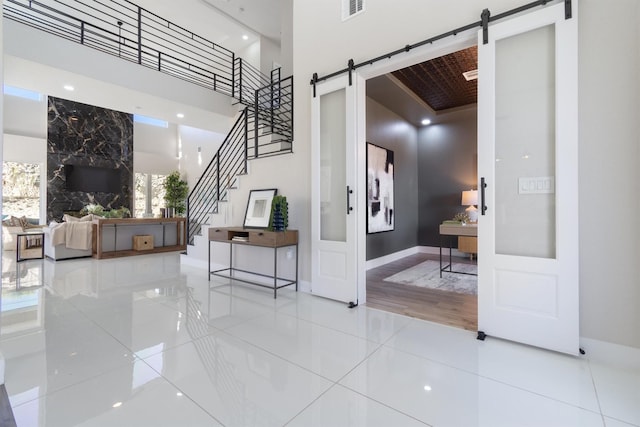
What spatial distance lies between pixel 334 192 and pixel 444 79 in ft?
10.6

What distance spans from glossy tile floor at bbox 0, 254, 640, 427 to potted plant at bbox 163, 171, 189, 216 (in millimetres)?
7503

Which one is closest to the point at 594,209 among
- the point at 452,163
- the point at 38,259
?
the point at 452,163

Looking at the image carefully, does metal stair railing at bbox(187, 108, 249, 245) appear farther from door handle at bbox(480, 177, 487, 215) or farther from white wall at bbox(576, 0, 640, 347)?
white wall at bbox(576, 0, 640, 347)

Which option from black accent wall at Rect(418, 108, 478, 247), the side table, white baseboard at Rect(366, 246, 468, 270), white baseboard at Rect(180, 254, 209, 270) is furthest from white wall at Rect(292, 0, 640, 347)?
the side table

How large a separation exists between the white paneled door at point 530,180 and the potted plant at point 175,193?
10.1 meters

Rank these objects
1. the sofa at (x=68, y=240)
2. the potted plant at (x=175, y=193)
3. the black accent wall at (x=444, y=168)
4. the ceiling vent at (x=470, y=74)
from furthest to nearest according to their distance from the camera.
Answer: the potted plant at (x=175, y=193), the black accent wall at (x=444, y=168), the sofa at (x=68, y=240), the ceiling vent at (x=470, y=74)

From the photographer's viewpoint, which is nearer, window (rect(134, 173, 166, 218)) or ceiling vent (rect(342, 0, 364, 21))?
ceiling vent (rect(342, 0, 364, 21))

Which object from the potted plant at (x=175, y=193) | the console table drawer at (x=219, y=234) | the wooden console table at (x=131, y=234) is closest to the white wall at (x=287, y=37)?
the console table drawer at (x=219, y=234)

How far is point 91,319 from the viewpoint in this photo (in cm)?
283

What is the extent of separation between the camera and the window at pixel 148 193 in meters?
10.8

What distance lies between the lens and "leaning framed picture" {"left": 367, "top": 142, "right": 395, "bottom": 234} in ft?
17.9

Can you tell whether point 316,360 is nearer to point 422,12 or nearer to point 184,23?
point 422,12

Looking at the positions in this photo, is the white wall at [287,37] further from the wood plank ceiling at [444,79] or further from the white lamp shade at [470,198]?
the white lamp shade at [470,198]

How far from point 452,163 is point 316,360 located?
610cm
